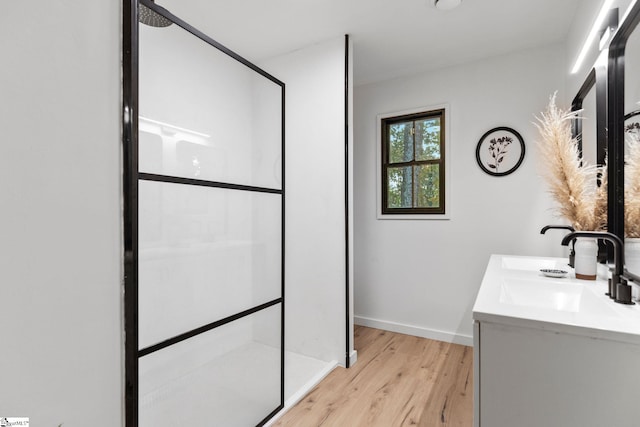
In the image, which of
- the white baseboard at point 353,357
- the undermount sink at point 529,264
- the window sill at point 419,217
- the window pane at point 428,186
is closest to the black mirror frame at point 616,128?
the undermount sink at point 529,264

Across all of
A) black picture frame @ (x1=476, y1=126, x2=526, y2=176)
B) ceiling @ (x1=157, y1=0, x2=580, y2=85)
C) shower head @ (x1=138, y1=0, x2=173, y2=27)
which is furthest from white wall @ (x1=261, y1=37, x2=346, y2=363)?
shower head @ (x1=138, y1=0, x2=173, y2=27)

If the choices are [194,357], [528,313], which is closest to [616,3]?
[528,313]

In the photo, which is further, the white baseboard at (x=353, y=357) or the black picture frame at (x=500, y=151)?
the black picture frame at (x=500, y=151)

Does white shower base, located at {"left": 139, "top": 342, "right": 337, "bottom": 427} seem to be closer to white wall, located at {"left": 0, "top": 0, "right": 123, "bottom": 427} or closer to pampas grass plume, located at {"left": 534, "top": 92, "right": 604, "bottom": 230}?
white wall, located at {"left": 0, "top": 0, "right": 123, "bottom": 427}

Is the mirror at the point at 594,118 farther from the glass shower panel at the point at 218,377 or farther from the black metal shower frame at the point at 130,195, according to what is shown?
the black metal shower frame at the point at 130,195

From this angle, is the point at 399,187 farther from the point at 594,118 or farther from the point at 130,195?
the point at 130,195

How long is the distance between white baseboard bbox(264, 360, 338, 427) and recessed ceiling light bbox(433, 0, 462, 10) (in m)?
2.59

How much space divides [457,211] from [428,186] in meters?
0.35

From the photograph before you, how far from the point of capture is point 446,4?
2146 mm

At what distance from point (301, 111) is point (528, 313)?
86.1 inches

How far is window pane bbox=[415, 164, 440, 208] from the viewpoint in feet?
10.2

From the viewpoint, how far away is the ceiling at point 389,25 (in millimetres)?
2207

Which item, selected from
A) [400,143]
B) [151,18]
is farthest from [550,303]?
[400,143]

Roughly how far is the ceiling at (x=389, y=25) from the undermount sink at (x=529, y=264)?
165 centimetres
